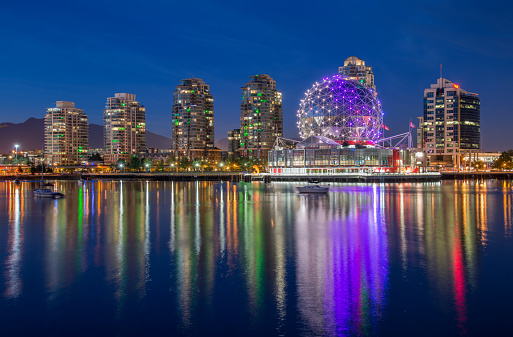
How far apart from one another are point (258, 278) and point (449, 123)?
7636 inches

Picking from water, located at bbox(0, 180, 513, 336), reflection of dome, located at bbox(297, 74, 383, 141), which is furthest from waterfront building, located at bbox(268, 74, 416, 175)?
water, located at bbox(0, 180, 513, 336)

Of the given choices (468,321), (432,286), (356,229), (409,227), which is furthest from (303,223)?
(468,321)

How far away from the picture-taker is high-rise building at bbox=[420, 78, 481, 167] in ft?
624

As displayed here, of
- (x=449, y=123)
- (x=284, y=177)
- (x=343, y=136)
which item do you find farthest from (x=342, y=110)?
(x=449, y=123)

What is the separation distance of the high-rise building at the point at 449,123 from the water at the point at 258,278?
172978mm

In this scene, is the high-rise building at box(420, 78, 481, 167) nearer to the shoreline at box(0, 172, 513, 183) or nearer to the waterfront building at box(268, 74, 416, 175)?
the shoreline at box(0, 172, 513, 183)

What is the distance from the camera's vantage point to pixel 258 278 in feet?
55.5

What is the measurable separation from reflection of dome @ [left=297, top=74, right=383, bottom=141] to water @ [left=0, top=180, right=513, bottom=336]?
8297 centimetres

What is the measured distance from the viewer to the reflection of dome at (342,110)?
11231 centimetres

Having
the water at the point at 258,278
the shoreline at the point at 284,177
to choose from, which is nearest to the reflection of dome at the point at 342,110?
the shoreline at the point at 284,177

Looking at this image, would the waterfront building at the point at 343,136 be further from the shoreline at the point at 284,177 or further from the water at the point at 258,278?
the water at the point at 258,278

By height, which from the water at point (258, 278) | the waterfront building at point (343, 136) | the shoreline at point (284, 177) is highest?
the waterfront building at point (343, 136)

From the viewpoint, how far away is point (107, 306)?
13992 mm

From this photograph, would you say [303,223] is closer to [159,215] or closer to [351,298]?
[159,215]
